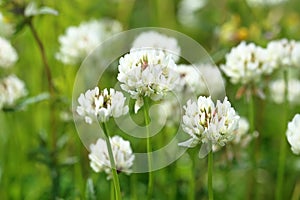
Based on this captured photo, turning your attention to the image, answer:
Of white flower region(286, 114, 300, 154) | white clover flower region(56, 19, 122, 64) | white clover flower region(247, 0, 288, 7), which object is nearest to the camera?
white flower region(286, 114, 300, 154)

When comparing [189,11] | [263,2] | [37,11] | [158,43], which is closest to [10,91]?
[37,11]

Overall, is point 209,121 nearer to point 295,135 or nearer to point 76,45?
point 295,135

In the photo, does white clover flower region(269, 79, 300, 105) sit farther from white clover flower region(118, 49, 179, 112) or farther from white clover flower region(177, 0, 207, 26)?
white clover flower region(118, 49, 179, 112)

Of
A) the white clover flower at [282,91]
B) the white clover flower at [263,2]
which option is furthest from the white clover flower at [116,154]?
the white clover flower at [263,2]

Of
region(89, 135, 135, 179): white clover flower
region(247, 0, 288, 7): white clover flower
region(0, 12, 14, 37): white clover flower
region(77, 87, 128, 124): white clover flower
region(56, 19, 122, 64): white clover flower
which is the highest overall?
region(247, 0, 288, 7): white clover flower

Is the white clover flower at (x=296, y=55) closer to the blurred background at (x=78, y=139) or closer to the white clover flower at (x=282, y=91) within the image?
the blurred background at (x=78, y=139)

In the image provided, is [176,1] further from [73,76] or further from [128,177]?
[128,177]

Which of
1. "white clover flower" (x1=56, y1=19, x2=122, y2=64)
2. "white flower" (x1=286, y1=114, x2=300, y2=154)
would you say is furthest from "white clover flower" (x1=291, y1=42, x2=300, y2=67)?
"white clover flower" (x1=56, y1=19, x2=122, y2=64)
